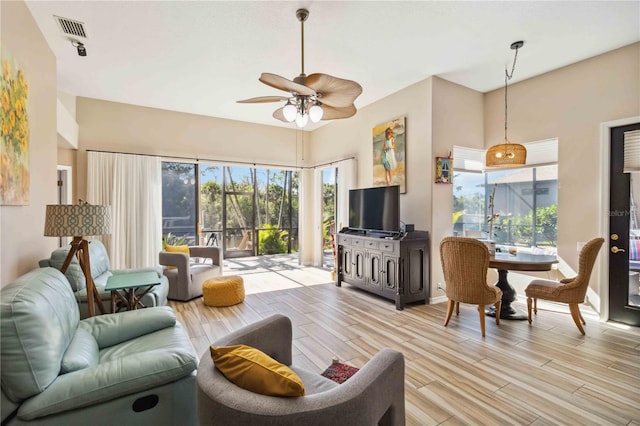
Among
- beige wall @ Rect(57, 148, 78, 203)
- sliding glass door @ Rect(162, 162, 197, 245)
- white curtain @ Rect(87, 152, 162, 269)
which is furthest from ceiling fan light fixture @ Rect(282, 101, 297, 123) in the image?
sliding glass door @ Rect(162, 162, 197, 245)

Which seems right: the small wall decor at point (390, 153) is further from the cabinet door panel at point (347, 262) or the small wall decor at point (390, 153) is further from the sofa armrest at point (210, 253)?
the sofa armrest at point (210, 253)

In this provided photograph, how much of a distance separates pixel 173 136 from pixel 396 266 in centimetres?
468

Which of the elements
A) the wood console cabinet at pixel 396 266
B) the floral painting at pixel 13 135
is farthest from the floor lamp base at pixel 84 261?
the wood console cabinet at pixel 396 266

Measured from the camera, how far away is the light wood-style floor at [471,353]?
6.69 feet

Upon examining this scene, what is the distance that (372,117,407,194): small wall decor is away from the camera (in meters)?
4.70

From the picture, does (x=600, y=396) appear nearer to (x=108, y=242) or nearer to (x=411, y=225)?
(x=411, y=225)

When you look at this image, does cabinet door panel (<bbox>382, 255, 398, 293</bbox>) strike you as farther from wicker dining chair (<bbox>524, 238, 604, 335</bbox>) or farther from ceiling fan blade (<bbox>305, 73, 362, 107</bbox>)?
ceiling fan blade (<bbox>305, 73, 362, 107</bbox>)

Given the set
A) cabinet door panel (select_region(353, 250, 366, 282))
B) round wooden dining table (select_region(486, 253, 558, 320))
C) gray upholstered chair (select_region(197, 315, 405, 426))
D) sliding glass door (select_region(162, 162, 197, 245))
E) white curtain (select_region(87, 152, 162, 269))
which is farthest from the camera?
sliding glass door (select_region(162, 162, 197, 245))

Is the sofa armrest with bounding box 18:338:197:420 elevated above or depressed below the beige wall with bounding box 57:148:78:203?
below

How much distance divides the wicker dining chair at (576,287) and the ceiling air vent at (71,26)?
5554 mm

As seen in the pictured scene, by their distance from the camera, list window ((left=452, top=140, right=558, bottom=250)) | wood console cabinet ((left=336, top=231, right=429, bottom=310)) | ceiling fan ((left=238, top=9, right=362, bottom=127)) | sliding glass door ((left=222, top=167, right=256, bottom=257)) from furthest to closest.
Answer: sliding glass door ((left=222, top=167, right=256, bottom=257)), window ((left=452, top=140, right=558, bottom=250)), wood console cabinet ((left=336, top=231, right=429, bottom=310)), ceiling fan ((left=238, top=9, right=362, bottom=127))

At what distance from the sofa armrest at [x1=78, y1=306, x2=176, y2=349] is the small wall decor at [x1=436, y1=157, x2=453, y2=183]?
3.72 metres

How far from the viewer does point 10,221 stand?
2.28 m

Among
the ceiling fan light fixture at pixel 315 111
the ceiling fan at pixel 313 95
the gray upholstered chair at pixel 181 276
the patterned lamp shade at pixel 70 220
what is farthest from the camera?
the gray upholstered chair at pixel 181 276
